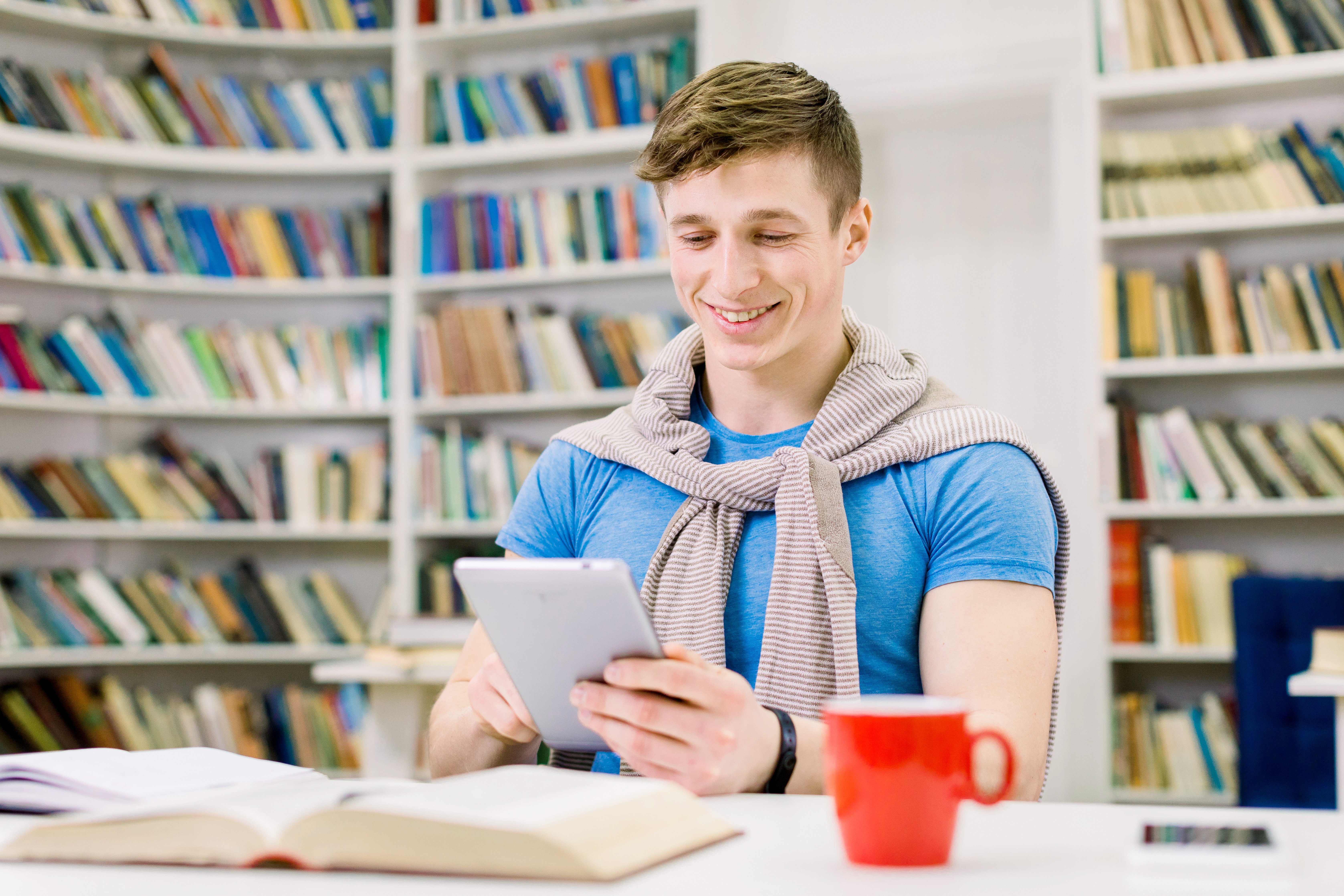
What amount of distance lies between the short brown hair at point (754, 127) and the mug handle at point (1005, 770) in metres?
0.77

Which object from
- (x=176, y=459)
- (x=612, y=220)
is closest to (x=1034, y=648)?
(x=612, y=220)

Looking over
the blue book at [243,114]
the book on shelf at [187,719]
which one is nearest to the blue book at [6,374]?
the book on shelf at [187,719]

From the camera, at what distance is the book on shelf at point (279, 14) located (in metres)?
3.68

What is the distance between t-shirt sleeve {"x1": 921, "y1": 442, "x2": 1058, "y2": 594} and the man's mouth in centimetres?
24

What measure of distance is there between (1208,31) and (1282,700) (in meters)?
1.69

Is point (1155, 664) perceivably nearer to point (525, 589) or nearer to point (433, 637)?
point (433, 637)

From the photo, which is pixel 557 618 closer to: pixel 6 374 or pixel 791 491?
pixel 791 491

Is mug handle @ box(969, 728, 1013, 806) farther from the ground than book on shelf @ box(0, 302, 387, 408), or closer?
closer

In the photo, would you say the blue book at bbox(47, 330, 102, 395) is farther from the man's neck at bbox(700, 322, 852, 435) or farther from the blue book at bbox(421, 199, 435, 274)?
the man's neck at bbox(700, 322, 852, 435)

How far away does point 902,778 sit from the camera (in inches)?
25.6

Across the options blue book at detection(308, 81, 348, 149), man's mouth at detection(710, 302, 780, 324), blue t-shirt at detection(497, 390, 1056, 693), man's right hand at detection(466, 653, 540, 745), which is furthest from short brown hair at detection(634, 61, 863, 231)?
blue book at detection(308, 81, 348, 149)

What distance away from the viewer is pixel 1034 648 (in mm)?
1133

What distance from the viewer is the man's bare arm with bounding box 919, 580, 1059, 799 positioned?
109 centimetres

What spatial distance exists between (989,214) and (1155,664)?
52.2 inches
